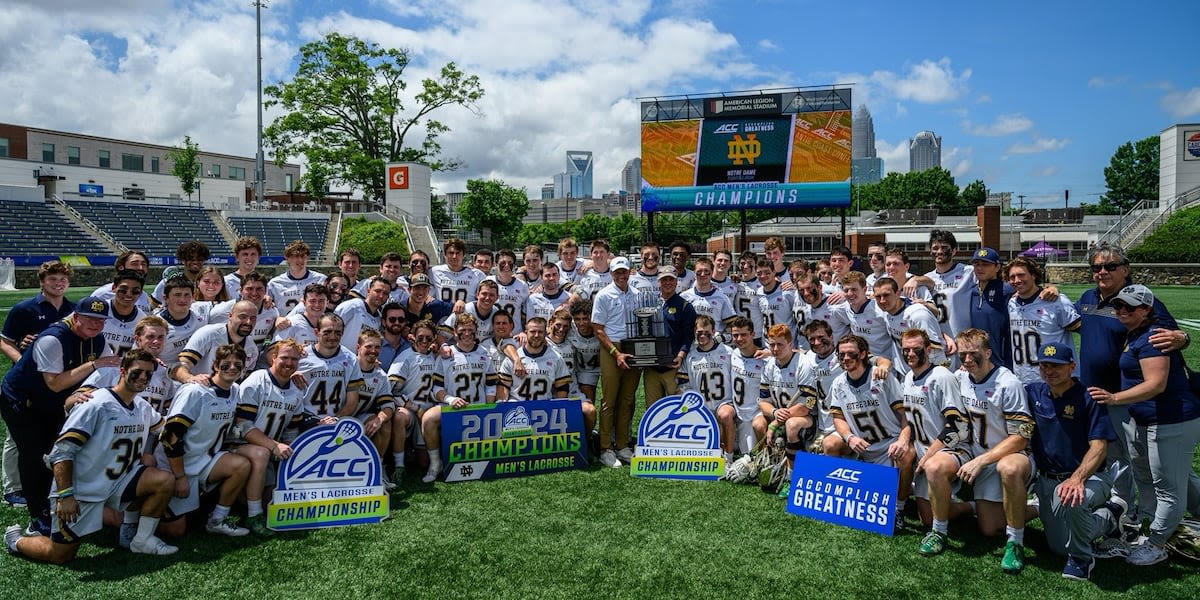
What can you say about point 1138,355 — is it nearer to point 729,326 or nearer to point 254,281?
point 729,326

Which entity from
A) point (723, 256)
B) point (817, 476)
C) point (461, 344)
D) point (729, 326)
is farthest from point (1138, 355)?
point (461, 344)

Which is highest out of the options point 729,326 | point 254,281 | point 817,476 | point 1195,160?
point 1195,160

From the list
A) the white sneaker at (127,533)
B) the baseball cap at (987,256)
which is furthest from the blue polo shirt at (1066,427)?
the white sneaker at (127,533)

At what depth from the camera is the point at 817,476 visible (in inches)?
210

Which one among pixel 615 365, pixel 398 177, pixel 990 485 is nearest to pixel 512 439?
pixel 615 365

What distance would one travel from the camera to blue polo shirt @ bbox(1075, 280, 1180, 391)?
181 inches

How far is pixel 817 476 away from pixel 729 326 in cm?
204

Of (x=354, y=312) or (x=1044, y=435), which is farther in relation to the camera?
(x=354, y=312)

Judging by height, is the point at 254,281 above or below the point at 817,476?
above

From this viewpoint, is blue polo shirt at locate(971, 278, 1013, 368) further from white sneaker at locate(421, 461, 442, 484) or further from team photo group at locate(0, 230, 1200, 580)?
white sneaker at locate(421, 461, 442, 484)

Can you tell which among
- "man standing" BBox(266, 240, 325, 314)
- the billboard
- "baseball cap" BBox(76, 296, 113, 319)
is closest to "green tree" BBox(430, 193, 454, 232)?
the billboard

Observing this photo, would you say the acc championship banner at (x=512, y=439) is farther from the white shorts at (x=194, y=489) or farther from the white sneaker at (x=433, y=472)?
the white shorts at (x=194, y=489)

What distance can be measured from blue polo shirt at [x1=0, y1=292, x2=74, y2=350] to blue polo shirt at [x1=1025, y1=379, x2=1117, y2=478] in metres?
6.99

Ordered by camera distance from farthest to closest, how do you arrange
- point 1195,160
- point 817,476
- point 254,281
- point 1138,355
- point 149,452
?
point 1195,160 < point 254,281 < point 817,476 < point 149,452 < point 1138,355
